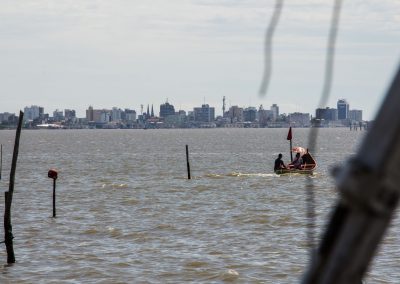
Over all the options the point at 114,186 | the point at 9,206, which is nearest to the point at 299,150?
the point at 114,186

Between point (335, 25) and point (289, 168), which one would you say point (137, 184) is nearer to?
point (289, 168)

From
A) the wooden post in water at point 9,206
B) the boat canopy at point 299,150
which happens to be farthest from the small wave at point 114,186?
the wooden post in water at point 9,206

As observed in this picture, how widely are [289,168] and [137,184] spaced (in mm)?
10115

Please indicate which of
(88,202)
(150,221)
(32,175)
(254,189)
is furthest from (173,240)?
(32,175)

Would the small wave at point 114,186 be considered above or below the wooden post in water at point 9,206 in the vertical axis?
below

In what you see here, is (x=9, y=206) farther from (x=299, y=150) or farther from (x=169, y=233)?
(x=299, y=150)

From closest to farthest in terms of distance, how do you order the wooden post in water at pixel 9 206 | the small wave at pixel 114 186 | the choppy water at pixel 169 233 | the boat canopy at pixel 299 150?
the wooden post in water at pixel 9 206 → the choppy water at pixel 169 233 → the boat canopy at pixel 299 150 → the small wave at pixel 114 186

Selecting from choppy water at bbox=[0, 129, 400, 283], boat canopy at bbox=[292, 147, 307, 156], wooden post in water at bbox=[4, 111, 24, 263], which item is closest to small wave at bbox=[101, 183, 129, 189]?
choppy water at bbox=[0, 129, 400, 283]

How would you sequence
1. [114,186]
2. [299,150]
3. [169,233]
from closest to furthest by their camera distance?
[169,233] < [299,150] < [114,186]

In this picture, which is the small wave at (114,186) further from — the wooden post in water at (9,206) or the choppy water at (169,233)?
the wooden post in water at (9,206)

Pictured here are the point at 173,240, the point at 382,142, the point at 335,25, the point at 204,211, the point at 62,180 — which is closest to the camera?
the point at 382,142

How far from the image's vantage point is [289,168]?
58625 mm

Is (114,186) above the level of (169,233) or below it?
below

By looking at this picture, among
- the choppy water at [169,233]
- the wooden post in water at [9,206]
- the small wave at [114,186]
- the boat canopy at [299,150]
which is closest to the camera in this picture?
the wooden post in water at [9,206]
